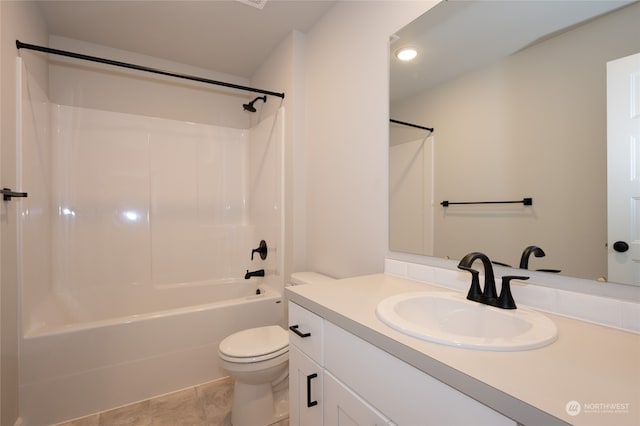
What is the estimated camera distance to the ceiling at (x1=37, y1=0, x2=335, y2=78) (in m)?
1.85

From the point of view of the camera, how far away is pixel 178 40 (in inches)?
89.4

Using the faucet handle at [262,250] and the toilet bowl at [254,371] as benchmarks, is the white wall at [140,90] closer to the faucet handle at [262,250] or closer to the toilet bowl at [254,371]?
the faucet handle at [262,250]

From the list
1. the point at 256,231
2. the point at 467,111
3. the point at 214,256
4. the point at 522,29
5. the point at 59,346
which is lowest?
the point at 59,346

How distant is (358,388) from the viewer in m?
0.79

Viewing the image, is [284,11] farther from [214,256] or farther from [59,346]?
[59,346]

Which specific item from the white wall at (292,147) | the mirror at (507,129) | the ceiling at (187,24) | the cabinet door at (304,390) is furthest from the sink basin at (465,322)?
the ceiling at (187,24)

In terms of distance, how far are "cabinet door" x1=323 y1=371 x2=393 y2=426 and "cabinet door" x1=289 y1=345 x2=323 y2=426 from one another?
0.04 m

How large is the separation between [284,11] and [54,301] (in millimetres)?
2544

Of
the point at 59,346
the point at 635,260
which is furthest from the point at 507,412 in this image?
the point at 59,346

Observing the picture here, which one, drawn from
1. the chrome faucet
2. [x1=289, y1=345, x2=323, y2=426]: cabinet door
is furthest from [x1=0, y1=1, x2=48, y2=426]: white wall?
the chrome faucet

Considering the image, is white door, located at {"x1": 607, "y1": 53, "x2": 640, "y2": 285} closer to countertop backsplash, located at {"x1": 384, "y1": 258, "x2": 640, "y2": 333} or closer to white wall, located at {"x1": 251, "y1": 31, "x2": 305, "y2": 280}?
countertop backsplash, located at {"x1": 384, "y1": 258, "x2": 640, "y2": 333}

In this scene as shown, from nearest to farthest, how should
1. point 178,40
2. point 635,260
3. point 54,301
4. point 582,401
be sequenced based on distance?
point 582,401, point 635,260, point 54,301, point 178,40

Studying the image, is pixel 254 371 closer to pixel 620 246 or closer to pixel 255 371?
pixel 255 371

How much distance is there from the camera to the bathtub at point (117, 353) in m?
1.55
